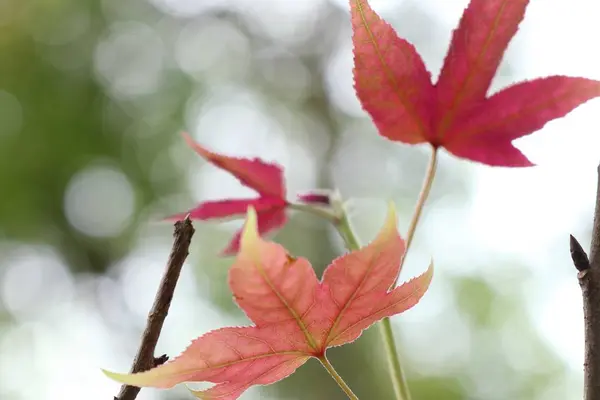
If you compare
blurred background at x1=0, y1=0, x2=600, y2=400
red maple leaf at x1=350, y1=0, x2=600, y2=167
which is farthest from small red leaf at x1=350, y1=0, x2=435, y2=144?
blurred background at x1=0, y1=0, x2=600, y2=400

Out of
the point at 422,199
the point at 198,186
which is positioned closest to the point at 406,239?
the point at 422,199

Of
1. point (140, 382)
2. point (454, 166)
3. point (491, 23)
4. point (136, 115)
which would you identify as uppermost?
point (136, 115)

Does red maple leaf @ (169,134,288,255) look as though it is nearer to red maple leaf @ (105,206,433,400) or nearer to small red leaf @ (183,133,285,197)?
small red leaf @ (183,133,285,197)

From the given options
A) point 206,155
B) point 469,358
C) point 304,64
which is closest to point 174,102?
Answer: point 304,64

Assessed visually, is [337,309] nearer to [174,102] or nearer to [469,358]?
[469,358]

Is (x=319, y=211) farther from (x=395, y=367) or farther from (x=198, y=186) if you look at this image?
(x=198, y=186)

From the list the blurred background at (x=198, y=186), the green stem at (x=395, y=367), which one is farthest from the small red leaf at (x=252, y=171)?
the blurred background at (x=198, y=186)
